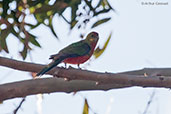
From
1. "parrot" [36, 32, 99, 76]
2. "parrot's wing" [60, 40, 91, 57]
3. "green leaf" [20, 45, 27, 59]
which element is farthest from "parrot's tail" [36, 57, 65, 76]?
"green leaf" [20, 45, 27, 59]

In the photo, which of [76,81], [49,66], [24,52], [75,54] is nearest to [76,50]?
[75,54]

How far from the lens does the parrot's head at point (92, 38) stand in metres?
3.98

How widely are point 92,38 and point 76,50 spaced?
630 mm

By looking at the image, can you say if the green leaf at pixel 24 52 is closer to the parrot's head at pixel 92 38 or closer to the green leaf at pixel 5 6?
the green leaf at pixel 5 6

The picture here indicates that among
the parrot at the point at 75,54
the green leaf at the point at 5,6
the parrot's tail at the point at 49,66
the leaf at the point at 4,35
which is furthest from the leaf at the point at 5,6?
the parrot's tail at the point at 49,66

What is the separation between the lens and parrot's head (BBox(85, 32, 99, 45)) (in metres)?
3.98

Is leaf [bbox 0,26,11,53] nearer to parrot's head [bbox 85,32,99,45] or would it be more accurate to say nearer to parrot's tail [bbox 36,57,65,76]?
parrot's tail [bbox 36,57,65,76]

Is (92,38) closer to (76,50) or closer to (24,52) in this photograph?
(76,50)

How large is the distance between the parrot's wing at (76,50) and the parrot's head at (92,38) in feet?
0.87

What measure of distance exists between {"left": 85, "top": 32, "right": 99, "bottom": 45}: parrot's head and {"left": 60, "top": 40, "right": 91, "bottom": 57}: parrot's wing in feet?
0.87

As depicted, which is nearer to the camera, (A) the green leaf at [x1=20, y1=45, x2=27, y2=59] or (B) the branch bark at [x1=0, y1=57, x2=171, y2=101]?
(B) the branch bark at [x1=0, y1=57, x2=171, y2=101]

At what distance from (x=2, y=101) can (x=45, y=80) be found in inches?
10.7

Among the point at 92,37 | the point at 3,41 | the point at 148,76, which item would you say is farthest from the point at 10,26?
the point at 148,76

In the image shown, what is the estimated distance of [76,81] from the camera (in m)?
2.79
